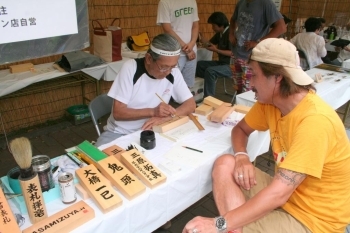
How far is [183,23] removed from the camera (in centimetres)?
327

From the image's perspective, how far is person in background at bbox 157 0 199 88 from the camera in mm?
3172

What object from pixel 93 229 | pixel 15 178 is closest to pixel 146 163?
pixel 93 229

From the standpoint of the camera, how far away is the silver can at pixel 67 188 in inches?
39.1

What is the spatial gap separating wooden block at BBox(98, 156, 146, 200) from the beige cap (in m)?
0.71

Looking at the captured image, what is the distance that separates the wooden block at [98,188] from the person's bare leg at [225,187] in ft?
1.70

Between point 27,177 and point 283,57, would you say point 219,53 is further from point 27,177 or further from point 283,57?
point 27,177

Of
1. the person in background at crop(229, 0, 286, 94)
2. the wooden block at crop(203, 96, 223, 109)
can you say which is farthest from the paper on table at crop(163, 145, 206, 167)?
the person in background at crop(229, 0, 286, 94)

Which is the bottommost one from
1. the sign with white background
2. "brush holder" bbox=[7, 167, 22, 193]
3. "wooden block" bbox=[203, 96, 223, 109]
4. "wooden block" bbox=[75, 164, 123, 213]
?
"wooden block" bbox=[203, 96, 223, 109]

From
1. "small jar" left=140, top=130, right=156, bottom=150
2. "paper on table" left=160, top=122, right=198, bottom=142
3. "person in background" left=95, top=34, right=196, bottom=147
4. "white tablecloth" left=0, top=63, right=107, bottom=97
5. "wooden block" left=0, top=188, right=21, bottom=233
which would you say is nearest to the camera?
"wooden block" left=0, top=188, right=21, bottom=233

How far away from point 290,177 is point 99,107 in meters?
1.34

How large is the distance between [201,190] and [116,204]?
0.52 metres

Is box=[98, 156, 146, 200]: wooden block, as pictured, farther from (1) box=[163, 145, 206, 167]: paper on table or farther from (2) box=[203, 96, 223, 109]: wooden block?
(2) box=[203, 96, 223, 109]: wooden block

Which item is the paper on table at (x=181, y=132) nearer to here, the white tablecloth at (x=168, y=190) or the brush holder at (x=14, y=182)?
the white tablecloth at (x=168, y=190)

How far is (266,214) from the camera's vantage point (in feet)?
4.18
